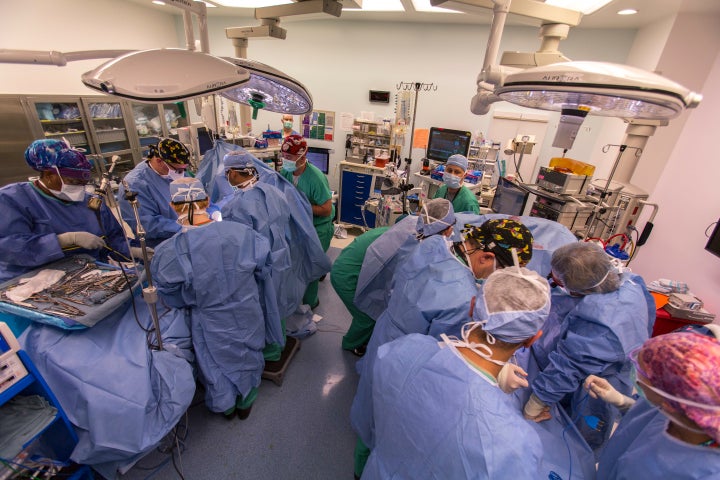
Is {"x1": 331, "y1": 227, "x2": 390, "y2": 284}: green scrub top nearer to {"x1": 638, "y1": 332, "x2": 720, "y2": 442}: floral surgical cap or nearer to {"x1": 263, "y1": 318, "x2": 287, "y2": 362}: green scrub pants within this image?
{"x1": 263, "y1": 318, "x2": 287, "y2": 362}: green scrub pants

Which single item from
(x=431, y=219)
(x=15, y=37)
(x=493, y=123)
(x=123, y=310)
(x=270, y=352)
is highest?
(x=15, y=37)

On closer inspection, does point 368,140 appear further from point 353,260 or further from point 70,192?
point 70,192

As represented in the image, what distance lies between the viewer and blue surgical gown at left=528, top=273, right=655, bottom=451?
48.7 inches

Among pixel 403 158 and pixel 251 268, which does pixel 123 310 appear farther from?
pixel 403 158

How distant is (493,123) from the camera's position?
15.0 feet

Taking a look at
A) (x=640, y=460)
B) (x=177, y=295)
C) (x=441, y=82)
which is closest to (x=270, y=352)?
(x=177, y=295)

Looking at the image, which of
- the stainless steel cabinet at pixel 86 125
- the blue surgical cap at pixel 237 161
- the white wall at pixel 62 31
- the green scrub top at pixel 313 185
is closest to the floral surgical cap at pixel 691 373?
the green scrub top at pixel 313 185

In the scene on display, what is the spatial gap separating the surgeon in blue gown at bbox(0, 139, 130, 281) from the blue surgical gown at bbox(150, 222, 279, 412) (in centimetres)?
67

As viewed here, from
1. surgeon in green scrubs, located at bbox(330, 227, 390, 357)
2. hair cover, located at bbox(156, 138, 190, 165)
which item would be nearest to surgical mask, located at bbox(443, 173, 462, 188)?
surgeon in green scrubs, located at bbox(330, 227, 390, 357)

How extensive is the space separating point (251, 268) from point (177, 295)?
0.40 m

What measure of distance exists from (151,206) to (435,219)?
221 centimetres

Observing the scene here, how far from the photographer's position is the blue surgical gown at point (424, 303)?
4.20 feet

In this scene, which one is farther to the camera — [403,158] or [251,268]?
[403,158]

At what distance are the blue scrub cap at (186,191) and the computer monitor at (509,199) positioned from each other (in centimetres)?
270
